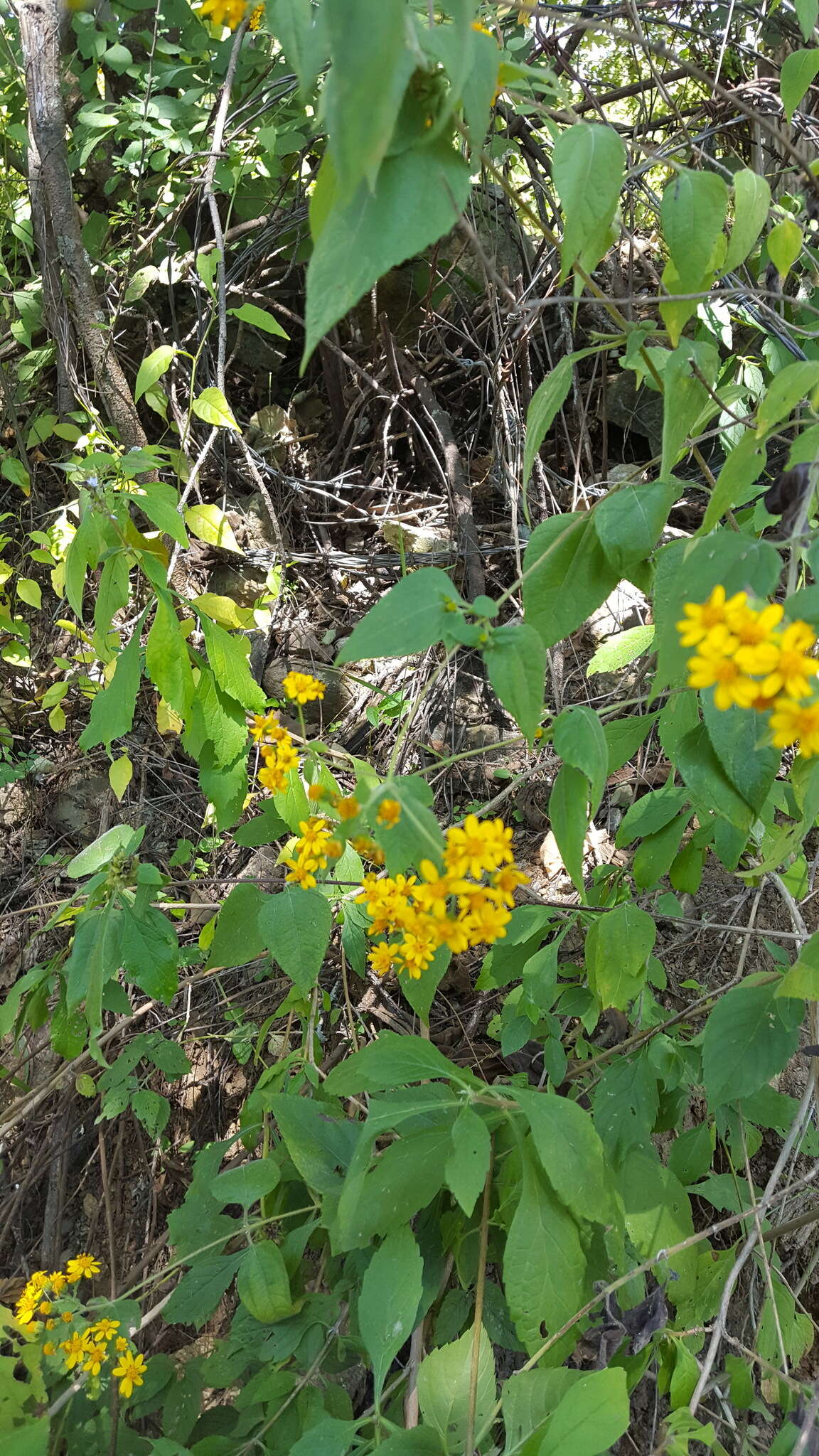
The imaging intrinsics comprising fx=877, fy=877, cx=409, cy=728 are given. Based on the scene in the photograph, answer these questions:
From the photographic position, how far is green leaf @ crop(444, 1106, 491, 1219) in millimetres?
661

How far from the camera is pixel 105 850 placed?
123 centimetres

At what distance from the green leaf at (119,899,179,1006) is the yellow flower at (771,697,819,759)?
819mm

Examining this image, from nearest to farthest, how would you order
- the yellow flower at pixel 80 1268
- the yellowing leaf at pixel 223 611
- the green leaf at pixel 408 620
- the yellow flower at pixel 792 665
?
the yellow flower at pixel 792 665, the green leaf at pixel 408 620, the yellow flower at pixel 80 1268, the yellowing leaf at pixel 223 611

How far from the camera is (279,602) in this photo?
2146 millimetres

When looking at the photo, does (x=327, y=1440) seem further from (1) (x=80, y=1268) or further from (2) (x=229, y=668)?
(2) (x=229, y=668)

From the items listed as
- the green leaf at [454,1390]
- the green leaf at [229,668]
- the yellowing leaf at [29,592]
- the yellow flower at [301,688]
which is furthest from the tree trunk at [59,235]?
the green leaf at [454,1390]

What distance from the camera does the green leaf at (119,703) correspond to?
1057 mm

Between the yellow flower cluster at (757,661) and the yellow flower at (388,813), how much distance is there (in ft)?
0.66

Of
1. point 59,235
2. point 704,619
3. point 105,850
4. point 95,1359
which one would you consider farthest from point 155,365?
point 95,1359

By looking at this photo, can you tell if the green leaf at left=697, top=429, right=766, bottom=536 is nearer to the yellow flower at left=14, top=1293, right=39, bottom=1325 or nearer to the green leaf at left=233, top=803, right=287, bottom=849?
the green leaf at left=233, top=803, right=287, bottom=849

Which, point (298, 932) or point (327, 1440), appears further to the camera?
point (298, 932)

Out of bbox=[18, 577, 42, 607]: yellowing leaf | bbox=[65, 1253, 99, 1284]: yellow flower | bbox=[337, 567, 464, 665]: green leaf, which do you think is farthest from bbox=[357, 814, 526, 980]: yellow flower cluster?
bbox=[18, 577, 42, 607]: yellowing leaf

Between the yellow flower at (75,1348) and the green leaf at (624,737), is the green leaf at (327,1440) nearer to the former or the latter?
the yellow flower at (75,1348)

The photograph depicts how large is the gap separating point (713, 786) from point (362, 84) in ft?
1.72
